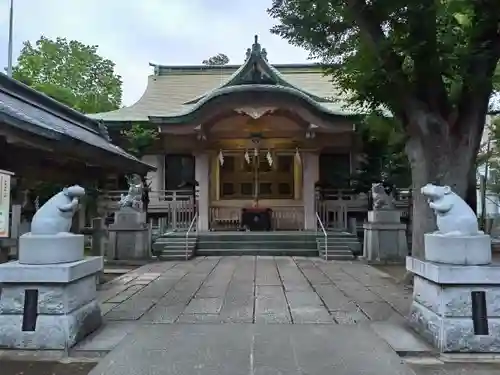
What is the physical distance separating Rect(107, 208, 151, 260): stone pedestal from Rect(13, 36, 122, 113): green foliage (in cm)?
1589

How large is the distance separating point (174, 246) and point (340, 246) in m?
4.79

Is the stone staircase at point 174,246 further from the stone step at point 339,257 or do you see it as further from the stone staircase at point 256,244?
the stone step at point 339,257

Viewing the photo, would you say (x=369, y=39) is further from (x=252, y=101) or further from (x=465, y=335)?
(x=252, y=101)

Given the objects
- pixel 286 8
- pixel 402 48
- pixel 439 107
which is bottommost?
pixel 439 107

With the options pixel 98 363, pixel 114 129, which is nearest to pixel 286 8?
pixel 98 363

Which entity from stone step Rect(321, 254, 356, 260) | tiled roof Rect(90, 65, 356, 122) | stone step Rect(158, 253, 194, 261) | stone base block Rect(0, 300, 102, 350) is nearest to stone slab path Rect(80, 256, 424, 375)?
stone base block Rect(0, 300, 102, 350)

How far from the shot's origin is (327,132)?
15234 mm

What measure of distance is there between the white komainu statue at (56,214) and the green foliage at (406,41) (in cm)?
453

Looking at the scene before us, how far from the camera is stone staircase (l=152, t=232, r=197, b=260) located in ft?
39.8

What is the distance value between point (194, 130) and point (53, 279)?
→ 10829 millimetres

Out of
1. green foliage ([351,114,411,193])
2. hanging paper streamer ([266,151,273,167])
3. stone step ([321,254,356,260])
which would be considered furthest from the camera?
hanging paper streamer ([266,151,273,167])

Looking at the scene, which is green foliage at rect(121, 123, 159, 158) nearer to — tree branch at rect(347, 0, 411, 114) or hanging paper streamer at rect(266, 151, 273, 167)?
hanging paper streamer at rect(266, 151, 273, 167)

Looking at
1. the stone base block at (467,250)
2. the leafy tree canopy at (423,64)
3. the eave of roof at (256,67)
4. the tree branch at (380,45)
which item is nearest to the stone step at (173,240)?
the eave of roof at (256,67)

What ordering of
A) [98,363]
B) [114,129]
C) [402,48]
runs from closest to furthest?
[98,363] < [402,48] < [114,129]
